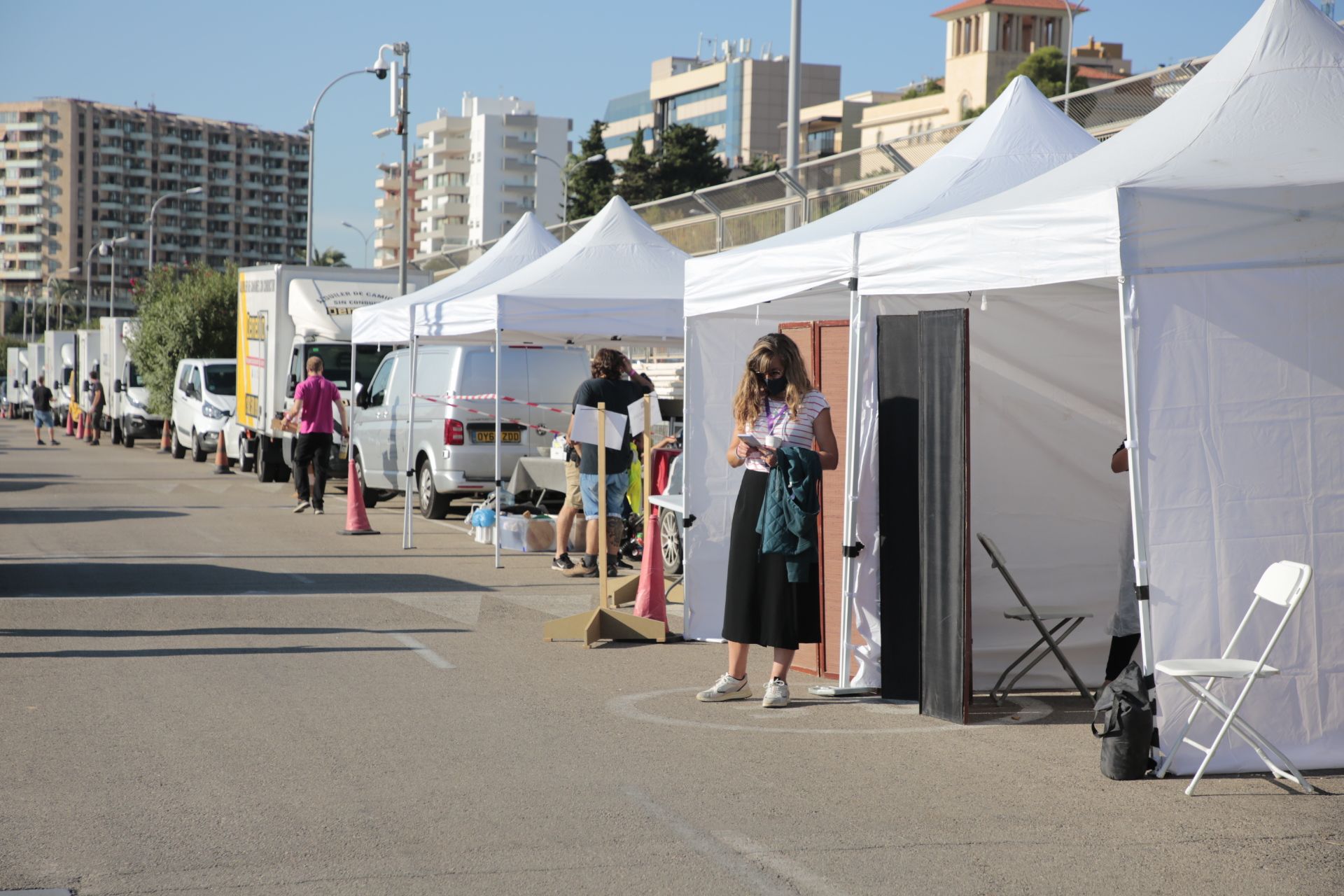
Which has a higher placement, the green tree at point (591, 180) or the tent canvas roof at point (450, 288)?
the green tree at point (591, 180)

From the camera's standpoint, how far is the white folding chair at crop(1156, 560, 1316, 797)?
606cm

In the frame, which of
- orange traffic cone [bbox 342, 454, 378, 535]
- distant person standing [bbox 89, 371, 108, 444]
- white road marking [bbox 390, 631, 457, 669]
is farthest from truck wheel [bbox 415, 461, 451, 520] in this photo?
distant person standing [bbox 89, 371, 108, 444]

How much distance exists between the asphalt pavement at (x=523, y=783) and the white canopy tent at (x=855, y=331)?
558 millimetres

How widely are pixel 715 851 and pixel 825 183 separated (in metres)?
15.3

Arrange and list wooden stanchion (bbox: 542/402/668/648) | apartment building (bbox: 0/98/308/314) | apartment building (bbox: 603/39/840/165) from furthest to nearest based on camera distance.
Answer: apartment building (bbox: 0/98/308/314) → apartment building (bbox: 603/39/840/165) → wooden stanchion (bbox: 542/402/668/648)

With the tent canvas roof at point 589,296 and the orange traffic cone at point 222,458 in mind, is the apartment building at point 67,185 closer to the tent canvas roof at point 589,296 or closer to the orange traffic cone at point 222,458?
the orange traffic cone at point 222,458

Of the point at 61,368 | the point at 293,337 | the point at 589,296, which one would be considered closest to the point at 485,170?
the point at 61,368

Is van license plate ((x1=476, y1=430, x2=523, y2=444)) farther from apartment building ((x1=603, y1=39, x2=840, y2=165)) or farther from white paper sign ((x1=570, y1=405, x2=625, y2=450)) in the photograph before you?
apartment building ((x1=603, y1=39, x2=840, y2=165))

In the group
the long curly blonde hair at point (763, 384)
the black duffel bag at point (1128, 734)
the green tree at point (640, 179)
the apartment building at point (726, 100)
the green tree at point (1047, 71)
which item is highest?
the apartment building at point (726, 100)

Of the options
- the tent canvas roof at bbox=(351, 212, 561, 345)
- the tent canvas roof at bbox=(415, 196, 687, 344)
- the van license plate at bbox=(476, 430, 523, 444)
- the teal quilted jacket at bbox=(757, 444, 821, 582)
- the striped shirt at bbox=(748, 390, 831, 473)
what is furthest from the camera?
the van license plate at bbox=(476, 430, 523, 444)

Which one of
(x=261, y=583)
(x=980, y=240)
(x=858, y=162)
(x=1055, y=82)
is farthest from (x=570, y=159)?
(x=980, y=240)

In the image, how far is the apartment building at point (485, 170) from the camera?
151 m

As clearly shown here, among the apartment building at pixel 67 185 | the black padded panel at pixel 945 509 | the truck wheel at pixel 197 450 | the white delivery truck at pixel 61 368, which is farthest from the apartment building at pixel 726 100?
the black padded panel at pixel 945 509

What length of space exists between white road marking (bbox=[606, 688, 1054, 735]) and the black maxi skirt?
0.41 meters
